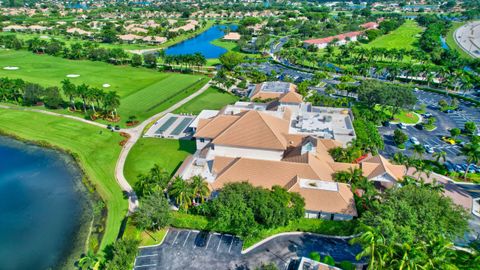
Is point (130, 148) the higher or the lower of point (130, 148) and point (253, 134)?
the lower

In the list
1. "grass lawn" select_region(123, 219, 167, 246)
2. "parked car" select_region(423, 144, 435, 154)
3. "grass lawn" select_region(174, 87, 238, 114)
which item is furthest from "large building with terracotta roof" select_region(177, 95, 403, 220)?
"grass lawn" select_region(174, 87, 238, 114)

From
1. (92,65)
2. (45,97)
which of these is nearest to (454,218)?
(45,97)

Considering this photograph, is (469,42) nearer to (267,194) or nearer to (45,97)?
(267,194)

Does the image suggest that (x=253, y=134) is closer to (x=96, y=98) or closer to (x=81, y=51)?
(x=96, y=98)

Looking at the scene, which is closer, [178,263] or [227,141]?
[178,263]

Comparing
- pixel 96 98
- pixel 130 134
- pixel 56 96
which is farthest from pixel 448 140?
pixel 56 96

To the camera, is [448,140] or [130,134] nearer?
[448,140]

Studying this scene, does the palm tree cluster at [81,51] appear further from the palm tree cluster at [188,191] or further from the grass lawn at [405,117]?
the grass lawn at [405,117]
